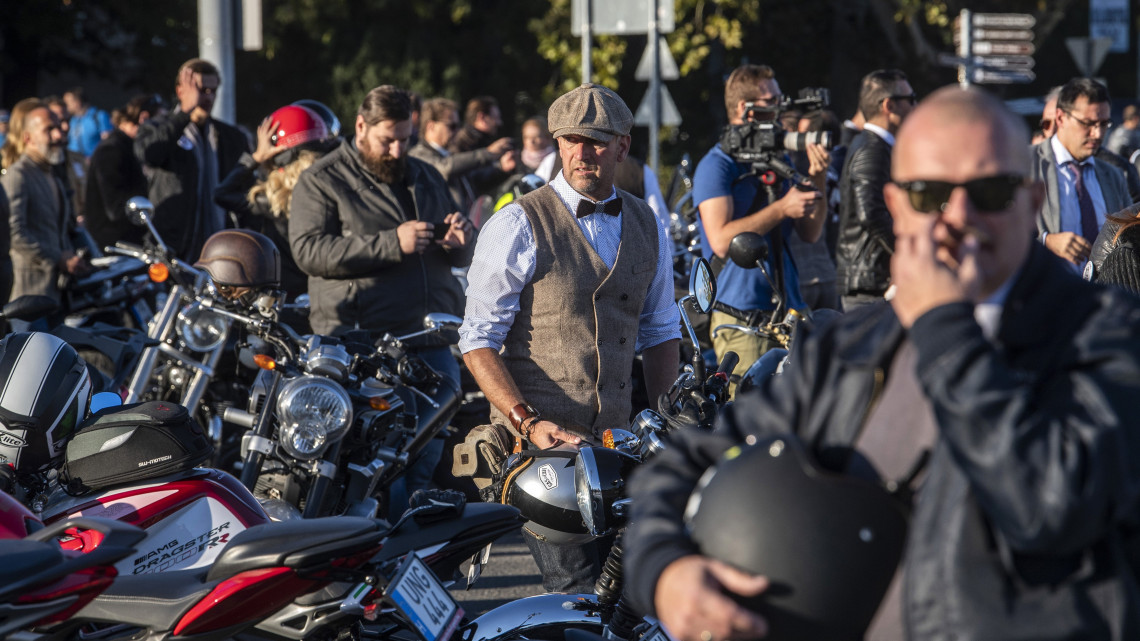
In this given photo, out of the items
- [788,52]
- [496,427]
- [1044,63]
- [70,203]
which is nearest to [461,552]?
[496,427]

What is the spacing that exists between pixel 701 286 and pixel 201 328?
3186 millimetres

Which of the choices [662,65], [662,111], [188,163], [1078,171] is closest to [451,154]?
[188,163]

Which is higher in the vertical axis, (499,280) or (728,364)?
(499,280)

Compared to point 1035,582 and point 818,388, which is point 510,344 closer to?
point 818,388

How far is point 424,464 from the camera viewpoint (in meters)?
6.13

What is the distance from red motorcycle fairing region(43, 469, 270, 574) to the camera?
12.1ft

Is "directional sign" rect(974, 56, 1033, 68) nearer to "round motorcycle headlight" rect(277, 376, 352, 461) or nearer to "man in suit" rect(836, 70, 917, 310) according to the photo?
"man in suit" rect(836, 70, 917, 310)

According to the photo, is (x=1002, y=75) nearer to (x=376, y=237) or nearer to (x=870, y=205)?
(x=870, y=205)

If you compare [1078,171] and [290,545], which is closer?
[290,545]

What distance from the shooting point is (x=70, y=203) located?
29.9 ft

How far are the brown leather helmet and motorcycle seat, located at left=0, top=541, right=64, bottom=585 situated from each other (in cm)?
279

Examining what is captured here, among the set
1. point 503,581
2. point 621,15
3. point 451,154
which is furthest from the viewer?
point 621,15

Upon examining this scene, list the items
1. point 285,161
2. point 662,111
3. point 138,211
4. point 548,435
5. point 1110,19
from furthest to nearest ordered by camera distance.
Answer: point 1110,19
point 662,111
point 285,161
point 138,211
point 548,435

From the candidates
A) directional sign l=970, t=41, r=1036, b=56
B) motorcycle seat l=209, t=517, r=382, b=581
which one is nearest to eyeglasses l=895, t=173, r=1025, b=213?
motorcycle seat l=209, t=517, r=382, b=581
